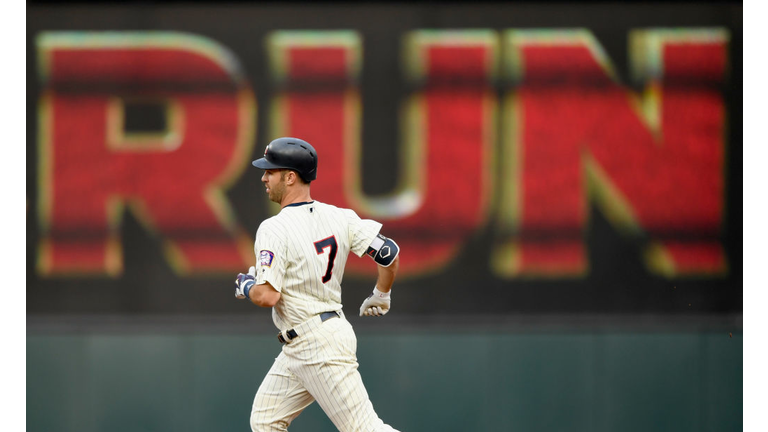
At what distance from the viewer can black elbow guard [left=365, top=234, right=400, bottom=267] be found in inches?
186

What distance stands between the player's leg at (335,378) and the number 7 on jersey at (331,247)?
26cm

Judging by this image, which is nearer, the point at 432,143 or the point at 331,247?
the point at 331,247

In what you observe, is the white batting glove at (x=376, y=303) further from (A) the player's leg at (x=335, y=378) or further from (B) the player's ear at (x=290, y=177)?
(B) the player's ear at (x=290, y=177)

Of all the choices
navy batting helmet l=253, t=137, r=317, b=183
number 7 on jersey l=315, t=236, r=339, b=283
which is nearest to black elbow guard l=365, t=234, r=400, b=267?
number 7 on jersey l=315, t=236, r=339, b=283

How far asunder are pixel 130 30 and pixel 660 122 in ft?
15.2

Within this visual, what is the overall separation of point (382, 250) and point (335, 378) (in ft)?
2.54

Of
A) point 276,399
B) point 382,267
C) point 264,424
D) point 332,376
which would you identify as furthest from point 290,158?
point 264,424

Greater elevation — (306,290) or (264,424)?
(306,290)

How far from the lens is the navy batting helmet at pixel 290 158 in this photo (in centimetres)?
461

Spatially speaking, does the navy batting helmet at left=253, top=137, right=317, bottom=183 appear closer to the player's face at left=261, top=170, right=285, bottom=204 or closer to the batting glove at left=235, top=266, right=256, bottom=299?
the player's face at left=261, top=170, right=285, bottom=204

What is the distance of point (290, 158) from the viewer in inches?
181

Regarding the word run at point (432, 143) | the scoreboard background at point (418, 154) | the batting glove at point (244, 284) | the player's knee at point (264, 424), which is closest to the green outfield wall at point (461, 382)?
the scoreboard background at point (418, 154)

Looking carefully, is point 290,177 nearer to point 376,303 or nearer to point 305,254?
point 305,254

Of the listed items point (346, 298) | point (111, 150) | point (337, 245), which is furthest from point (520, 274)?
point (111, 150)
